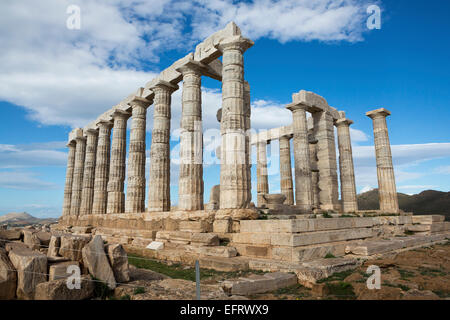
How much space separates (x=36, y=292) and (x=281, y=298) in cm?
427

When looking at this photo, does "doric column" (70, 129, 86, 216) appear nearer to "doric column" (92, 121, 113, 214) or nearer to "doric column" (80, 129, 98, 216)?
"doric column" (80, 129, 98, 216)

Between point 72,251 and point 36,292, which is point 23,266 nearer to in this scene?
point 36,292

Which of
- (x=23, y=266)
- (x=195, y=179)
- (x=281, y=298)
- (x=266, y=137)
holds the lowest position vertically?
(x=281, y=298)

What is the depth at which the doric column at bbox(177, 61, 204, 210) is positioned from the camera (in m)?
14.4

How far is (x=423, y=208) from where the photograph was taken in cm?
4281

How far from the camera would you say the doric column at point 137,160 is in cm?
1881

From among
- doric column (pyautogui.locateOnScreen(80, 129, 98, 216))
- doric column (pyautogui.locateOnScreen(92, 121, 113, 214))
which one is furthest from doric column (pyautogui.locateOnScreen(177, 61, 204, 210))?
doric column (pyautogui.locateOnScreen(80, 129, 98, 216))

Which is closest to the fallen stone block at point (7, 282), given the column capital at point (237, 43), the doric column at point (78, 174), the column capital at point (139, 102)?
the column capital at point (237, 43)

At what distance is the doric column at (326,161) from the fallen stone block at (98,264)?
1753cm

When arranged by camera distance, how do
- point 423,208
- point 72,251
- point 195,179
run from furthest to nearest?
point 423,208 → point 195,179 → point 72,251

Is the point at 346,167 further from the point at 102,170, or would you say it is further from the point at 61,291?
the point at 61,291
